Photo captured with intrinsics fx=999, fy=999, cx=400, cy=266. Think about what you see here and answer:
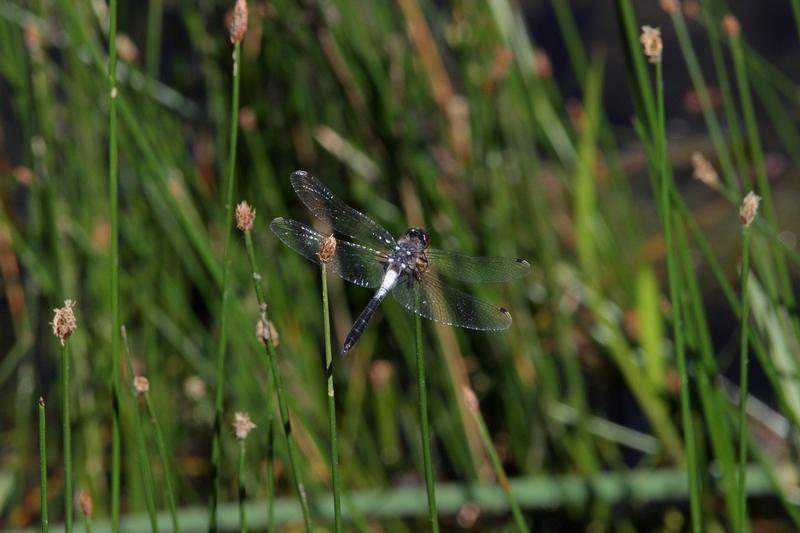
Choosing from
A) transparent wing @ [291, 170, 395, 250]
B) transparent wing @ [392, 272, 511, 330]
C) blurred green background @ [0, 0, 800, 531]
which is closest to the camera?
transparent wing @ [392, 272, 511, 330]

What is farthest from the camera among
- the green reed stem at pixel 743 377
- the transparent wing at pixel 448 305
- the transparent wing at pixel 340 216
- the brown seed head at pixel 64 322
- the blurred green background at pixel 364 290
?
the blurred green background at pixel 364 290

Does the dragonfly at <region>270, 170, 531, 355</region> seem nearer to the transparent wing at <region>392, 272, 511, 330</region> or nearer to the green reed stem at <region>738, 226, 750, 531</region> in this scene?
the transparent wing at <region>392, 272, 511, 330</region>

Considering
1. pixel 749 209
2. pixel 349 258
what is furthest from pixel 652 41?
pixel 349 258

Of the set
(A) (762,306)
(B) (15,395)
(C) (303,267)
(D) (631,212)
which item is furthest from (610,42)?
(B) (15,395)

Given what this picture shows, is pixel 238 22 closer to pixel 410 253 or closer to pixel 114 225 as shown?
pixel 114 225

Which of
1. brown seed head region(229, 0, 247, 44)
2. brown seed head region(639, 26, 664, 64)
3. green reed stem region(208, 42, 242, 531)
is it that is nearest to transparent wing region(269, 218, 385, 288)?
green reed stem region(208, 42, 242, 531)

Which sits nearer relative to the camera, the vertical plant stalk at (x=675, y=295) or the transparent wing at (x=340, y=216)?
the vertical plant stalk at (x=675, y=295)

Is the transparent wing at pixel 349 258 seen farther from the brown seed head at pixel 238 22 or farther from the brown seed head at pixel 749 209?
the brown seed head at pixel 749 209

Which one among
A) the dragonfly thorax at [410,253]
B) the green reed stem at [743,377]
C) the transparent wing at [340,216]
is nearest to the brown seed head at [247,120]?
the transparent wing at [340,216]
